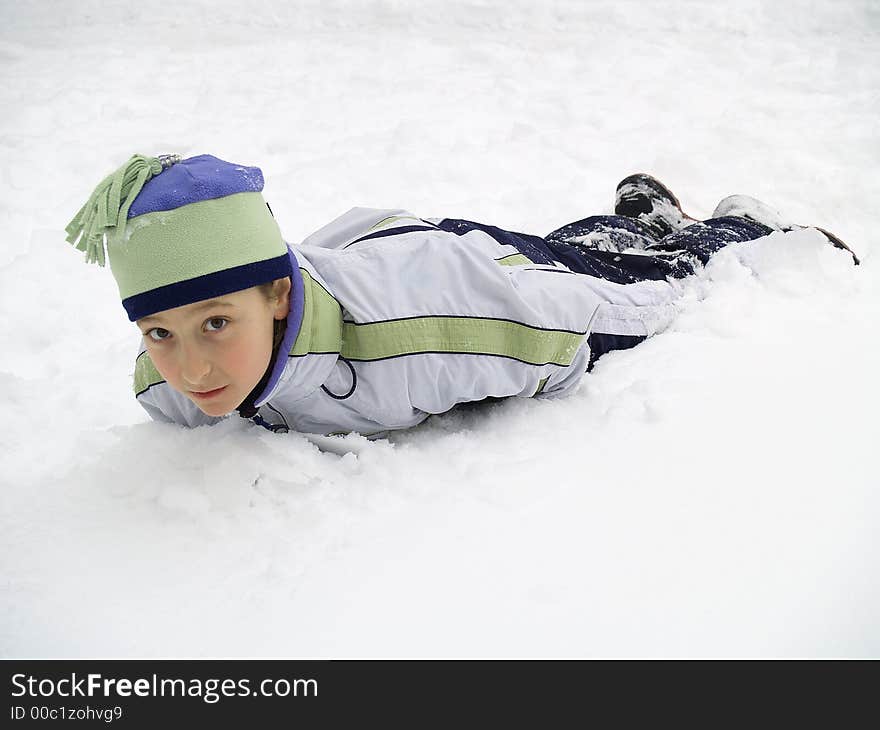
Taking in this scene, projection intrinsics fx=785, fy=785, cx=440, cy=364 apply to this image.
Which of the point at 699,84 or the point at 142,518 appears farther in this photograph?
the point at 699,84

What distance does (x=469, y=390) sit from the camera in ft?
3.88

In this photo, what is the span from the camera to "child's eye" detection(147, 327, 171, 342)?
96 centimetres

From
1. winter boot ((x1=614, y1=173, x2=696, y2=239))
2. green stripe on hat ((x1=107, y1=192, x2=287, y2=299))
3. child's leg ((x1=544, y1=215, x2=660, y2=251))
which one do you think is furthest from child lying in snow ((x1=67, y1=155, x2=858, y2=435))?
winter boot ((x1=614, y1=173, x2=696, y2=239))

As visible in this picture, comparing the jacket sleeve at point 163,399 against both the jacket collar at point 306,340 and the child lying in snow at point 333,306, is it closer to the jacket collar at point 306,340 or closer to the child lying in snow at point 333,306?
the child lying in snow at point 333,306

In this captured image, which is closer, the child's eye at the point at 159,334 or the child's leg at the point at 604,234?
the child's eye at the point at 159,334

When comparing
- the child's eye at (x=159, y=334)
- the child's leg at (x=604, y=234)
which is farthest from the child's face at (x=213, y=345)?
the child's leg at (x=604, y=234)

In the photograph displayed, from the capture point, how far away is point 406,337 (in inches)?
44.1

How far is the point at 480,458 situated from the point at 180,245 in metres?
0.49

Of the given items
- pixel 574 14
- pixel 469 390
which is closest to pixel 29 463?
pixel 469 390

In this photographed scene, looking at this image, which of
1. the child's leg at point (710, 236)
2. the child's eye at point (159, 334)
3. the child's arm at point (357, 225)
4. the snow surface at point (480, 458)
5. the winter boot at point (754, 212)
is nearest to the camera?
the snow surface at point (480, 458)

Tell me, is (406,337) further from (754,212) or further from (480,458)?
(754,212)

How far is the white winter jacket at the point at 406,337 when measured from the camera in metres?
1.10
